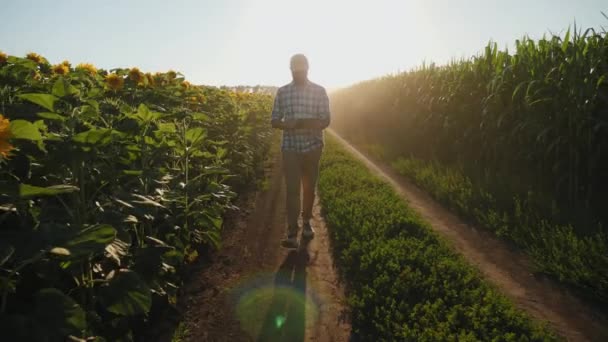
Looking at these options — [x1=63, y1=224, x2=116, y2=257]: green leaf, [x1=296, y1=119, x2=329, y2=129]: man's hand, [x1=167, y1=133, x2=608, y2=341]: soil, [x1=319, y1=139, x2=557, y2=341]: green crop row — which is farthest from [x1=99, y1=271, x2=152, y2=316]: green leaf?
[x1=296, y1=119, x2=329, y2=129]: man's hand

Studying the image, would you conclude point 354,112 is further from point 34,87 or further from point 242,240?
point 34,87

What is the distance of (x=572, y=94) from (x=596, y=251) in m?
2.68

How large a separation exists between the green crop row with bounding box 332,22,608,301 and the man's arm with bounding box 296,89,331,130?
2.68 meters

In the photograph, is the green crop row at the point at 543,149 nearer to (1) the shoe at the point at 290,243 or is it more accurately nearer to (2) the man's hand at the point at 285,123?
(1) the shoe at the point at 290,243

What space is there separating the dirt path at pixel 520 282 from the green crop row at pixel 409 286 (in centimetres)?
23

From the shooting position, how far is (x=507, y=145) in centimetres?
717

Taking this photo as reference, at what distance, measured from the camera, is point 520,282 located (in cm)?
405

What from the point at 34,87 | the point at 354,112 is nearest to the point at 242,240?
the point at 34,87

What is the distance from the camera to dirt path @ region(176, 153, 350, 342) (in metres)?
3.25

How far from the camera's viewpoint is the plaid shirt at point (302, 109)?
4.79m

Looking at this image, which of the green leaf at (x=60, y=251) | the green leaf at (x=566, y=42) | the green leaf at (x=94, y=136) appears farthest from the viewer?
A: the green leaf at (x=566, y=42)

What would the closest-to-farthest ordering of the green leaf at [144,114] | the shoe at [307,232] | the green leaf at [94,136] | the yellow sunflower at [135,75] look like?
1. the green leaf at [94,136]
2. the green leaf at [144,114]
3. the yellow sunflower at [135,75]
4. the shoe at [307,232]

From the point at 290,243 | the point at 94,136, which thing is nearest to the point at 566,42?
the point at 290,243

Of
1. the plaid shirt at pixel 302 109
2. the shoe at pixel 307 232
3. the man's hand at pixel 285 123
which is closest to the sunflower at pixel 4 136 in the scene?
the man's hand at pixel 285 123
